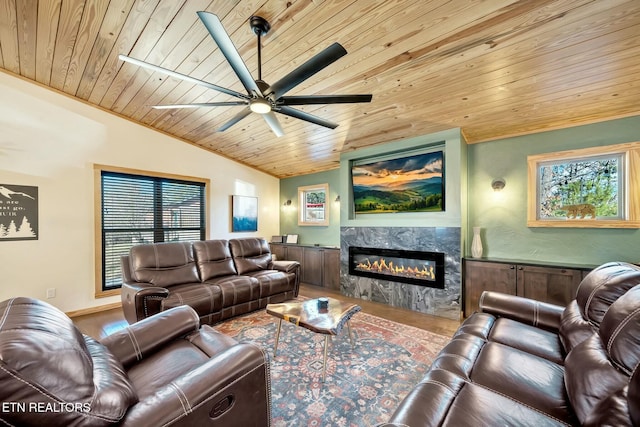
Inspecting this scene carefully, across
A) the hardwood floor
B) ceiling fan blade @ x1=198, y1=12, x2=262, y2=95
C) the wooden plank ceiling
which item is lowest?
the hardwood floor

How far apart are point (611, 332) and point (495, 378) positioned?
1.82 feet

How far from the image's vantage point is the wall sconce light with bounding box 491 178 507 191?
3.52m

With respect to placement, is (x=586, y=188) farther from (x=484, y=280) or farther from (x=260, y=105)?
(x=260, y=105)

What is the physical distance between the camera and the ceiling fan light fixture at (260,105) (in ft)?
6.61

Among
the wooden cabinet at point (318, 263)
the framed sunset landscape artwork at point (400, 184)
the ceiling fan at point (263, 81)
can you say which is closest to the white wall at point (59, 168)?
the ceiling fan at point (263, 81)

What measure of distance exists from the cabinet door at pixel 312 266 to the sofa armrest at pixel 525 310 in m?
3.13

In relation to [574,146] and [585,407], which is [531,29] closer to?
[574,146]

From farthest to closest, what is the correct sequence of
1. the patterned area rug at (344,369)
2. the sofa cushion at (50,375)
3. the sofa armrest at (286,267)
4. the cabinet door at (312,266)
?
the cabinet door at (312,266) → the sofa armrest at (286,267) → the patterned area rug at (344,369) → the sofa cushion at (50,375)

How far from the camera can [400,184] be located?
13.0 feet

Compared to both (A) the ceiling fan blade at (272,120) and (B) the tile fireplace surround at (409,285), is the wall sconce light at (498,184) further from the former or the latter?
(A) the ceiling fan blade at (272,120)

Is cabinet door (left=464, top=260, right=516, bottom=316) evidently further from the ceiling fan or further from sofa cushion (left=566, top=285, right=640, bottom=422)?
the ceiling fan

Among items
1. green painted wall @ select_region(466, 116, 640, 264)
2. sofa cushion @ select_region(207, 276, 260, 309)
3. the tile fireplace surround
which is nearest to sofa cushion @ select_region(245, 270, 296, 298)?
sofa cushion @ select_region(207, 276, 260, 309)

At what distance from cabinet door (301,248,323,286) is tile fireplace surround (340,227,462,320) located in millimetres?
639

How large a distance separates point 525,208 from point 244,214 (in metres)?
4.87
